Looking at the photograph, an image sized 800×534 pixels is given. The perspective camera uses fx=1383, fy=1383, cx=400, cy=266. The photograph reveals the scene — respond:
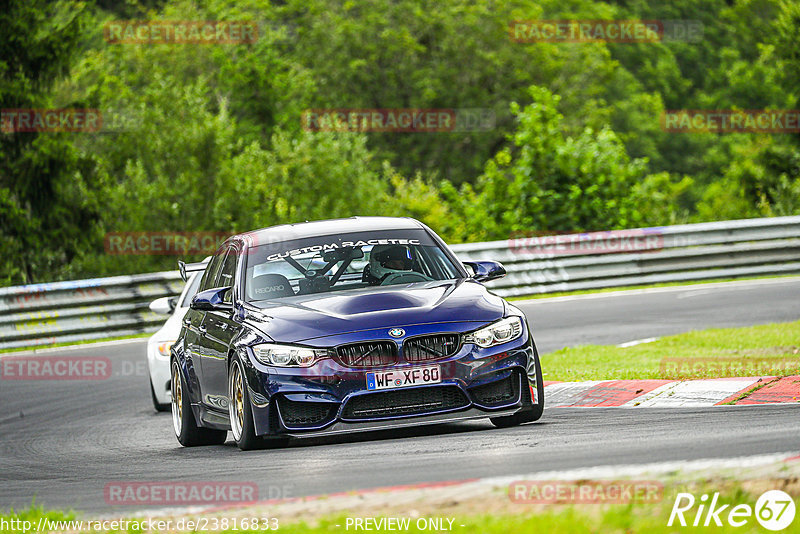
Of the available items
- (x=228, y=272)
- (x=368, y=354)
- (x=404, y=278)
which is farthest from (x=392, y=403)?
(x=228, y=272)

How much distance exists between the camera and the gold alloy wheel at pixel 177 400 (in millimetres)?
10672

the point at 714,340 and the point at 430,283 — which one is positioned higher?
the point at 430,283

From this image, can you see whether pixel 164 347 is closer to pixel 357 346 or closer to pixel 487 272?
pixel 487 272

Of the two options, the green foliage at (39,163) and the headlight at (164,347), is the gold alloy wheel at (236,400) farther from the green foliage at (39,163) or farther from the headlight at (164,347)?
the green foliage at (39,163)

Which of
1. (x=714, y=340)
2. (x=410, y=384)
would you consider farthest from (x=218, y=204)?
(x=410, y=384)

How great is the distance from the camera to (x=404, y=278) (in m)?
9.76

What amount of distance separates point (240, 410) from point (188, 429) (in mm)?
1501

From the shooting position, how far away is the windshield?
9.66 meters

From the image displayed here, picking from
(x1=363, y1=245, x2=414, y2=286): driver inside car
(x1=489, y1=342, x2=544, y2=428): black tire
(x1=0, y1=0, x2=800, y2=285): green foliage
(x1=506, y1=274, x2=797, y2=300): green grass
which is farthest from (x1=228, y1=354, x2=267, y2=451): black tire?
(x1=0, y1=0, x2=800, y2=285): green foliage

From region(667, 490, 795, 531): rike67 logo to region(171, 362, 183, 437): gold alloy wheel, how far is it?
5960 mm

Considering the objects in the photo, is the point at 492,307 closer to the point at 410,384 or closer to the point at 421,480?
the point at 410,384

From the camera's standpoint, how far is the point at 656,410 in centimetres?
975

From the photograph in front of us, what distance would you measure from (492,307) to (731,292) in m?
12.6

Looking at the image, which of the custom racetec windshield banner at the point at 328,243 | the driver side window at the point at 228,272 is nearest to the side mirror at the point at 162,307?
the driver side window at the point at 228,272
